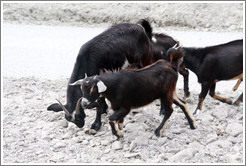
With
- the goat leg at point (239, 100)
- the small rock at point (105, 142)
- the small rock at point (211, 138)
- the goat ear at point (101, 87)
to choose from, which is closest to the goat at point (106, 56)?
the small rock at point (105, 142)

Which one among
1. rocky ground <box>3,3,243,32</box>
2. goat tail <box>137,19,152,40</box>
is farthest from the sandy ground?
rocky ground <box>3,3,243,32</box>

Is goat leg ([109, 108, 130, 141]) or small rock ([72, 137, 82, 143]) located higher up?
goat leg ([109, 108, 130, 141])

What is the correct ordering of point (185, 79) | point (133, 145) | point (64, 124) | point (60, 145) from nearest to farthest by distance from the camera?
point (133, 145) → point (60, 145) → point (64, 124) → point (185, 79)

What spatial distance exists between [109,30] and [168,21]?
318 inches

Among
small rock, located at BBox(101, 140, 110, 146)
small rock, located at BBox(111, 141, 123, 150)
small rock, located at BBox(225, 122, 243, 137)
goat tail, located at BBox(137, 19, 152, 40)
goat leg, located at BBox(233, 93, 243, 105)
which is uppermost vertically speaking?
goat tail, located at BBox(137, 19, 152, 40)

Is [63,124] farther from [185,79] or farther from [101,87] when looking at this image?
[185,79]

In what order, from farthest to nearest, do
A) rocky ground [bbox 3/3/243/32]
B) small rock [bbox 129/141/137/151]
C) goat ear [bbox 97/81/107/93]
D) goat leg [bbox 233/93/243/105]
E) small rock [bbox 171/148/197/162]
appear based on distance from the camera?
rocky ground [bbox 3/3/243/32]
goat leg [bbox 233/93/243/105]
small rock [bbox 129/141/137/151]
small rock [bbox 171/148/197/162]
goat ear [bbox 97/81/107/93]

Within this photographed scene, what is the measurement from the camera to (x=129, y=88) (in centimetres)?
544

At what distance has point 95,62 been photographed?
6074mm

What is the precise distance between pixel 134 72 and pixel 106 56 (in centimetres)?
90

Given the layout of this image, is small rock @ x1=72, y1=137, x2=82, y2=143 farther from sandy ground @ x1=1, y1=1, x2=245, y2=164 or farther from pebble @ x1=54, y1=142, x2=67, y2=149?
pebble @ x1=54, y1=142, x2=67, y2=149

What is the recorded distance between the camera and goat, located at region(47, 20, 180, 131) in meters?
5.89

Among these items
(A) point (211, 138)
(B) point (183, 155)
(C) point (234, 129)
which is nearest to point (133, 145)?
(B) point (183, 155)

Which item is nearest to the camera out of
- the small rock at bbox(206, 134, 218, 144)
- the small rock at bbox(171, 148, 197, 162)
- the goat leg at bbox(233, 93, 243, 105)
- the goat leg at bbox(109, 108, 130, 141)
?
the small rock at bbox(171, 148, 197, 162)
